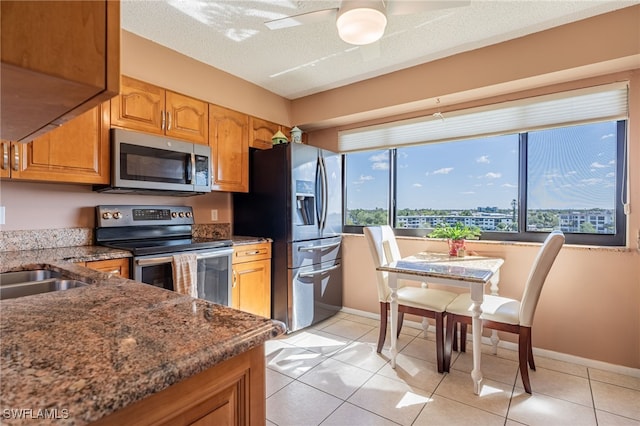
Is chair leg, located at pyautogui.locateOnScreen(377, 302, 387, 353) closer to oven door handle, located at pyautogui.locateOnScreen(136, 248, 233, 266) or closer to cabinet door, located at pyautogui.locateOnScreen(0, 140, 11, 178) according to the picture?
oven door handle, located at pyautogui.locateOnScreen(136, 248, 233, 266)

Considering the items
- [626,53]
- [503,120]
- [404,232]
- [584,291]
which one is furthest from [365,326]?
[626,53]

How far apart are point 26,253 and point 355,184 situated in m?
2.99

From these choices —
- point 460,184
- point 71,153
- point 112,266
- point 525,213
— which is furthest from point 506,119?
point 71,153

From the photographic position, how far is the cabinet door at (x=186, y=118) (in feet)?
8.52

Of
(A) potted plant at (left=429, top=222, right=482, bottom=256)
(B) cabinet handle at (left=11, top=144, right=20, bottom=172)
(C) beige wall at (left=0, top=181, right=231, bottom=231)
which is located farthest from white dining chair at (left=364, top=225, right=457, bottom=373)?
(B) cabinet handle at (left=11, top=144, right=20, bottom=172)

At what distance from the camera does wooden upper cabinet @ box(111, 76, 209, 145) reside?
232cm

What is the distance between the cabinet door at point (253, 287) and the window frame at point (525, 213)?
127cm

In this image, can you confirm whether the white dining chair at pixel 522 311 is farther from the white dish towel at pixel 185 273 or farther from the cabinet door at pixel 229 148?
the cabinet door at pixel 229 148

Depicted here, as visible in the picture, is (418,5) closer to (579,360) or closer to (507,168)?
(507,168)

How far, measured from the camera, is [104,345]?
65 cm

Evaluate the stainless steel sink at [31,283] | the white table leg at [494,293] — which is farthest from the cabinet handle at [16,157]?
the white table leg at [494,293]

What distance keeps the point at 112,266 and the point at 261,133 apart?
1.95 meters

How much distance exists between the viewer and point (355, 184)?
12.5 feet

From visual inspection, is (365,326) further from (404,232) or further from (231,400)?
(231,400)
